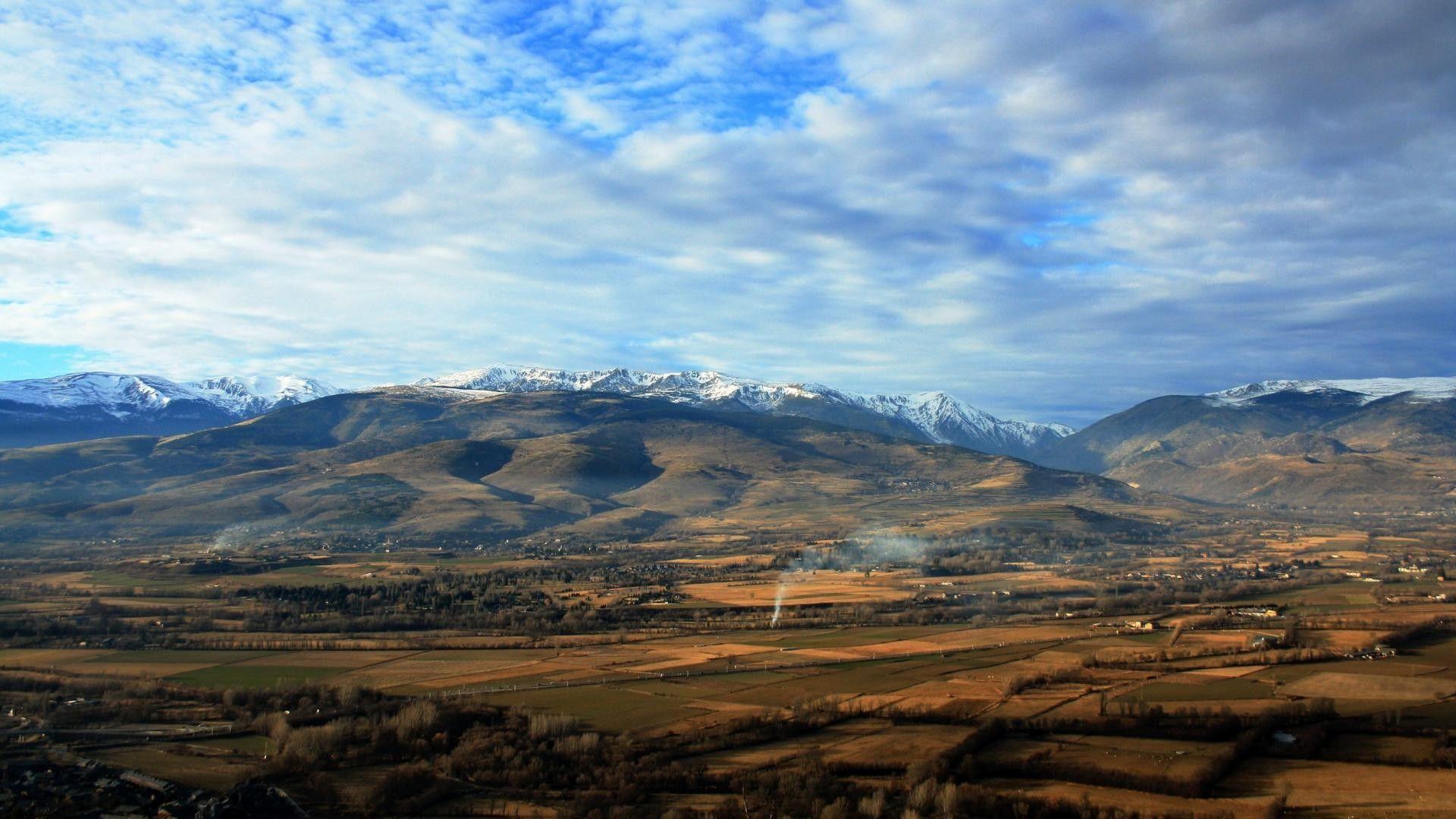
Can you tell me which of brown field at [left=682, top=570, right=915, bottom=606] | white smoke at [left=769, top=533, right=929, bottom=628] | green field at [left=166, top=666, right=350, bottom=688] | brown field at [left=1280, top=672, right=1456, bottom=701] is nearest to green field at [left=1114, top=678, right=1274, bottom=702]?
brown field at [left=1280, top=672, right=1456, bottom=701]

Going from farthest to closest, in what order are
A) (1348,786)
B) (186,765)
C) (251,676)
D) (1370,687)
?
(251,676) → (1370,687) → (186,765) → (1348,786)

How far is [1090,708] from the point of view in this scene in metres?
44.4

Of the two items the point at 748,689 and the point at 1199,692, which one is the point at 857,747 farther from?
the point at 1199,692

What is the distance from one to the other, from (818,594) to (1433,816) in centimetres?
6090

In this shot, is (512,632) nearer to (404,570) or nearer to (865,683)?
(865,683)

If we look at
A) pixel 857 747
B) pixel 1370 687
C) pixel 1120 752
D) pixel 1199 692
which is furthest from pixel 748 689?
pixel 1370 687

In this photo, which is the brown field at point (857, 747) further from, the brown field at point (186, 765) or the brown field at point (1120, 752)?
the brown field at point (186, 765)

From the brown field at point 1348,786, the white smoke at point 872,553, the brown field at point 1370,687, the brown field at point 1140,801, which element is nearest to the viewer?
the brown field at point 1348,786

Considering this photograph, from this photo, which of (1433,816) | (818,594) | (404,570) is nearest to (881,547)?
(818,594)

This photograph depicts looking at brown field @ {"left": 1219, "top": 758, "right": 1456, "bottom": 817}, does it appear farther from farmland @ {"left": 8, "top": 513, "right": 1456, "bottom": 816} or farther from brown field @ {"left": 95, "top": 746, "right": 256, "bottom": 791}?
brown field @ {"left": 95, "top": 746, "right": 256, "bottom": 791}

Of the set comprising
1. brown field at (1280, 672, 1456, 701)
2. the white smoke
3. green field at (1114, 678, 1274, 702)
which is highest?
the white smoke

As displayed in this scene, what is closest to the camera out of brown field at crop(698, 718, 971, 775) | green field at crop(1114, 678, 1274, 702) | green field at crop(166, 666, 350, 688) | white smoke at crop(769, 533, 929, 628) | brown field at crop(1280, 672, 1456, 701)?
brown field at crop(698, 718, 971, 775)

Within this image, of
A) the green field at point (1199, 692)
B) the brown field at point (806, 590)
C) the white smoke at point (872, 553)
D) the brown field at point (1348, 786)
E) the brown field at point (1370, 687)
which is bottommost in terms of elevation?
the brown field at point (1348, 786)

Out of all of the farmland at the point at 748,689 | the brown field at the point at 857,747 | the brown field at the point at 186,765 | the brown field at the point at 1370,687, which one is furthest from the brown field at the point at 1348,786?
the brown field at the point at 186,765
